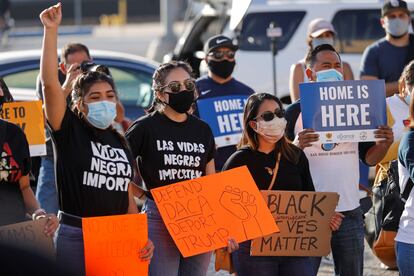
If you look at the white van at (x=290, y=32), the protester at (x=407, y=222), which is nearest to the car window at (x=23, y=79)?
the white van at (x=290, y=32)

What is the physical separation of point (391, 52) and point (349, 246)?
136 inches

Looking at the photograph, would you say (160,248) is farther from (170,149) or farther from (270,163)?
(270,163)

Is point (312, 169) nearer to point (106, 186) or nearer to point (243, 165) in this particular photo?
point (243, 165)

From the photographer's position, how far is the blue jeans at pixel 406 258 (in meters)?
5.05

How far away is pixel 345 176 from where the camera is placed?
5.57 meters

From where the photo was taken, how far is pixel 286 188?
528 centimetres

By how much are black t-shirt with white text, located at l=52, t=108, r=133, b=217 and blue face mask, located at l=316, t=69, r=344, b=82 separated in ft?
5.03

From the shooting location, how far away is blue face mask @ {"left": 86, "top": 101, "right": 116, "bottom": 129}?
15.7ft

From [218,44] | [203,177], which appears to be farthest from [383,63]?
[203,177]

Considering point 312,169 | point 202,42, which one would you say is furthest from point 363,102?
point 202,42

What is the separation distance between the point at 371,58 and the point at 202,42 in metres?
6.00

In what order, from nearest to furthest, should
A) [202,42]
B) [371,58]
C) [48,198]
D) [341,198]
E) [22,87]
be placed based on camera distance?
[341,198], [48,198], [371,58], [22,87], [202,42]

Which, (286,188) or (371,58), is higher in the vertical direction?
(371,58)

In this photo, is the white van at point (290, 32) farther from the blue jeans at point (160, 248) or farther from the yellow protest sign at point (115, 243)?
the yellow protest sign at point (115, 243)
